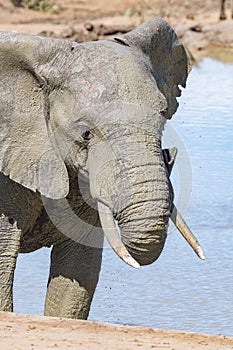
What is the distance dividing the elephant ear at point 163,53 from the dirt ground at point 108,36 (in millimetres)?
837

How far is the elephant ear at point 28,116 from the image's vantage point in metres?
3.93

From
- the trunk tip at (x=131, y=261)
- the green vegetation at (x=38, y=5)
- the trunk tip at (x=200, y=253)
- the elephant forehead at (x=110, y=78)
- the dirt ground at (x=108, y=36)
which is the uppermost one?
the elephant forehead at (x=110, y=78)

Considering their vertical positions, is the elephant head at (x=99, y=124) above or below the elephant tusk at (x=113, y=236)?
above

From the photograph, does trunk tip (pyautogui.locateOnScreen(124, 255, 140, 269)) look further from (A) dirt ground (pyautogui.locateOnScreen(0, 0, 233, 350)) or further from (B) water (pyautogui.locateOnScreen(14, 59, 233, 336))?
(B) water (pyautogui.locateOnScreen(14, 59, 233, 336))

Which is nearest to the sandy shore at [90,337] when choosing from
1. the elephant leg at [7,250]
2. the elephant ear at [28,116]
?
the elephant leg at [7,250]

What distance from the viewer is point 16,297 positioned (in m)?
5.66

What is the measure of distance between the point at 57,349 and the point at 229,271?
284cm

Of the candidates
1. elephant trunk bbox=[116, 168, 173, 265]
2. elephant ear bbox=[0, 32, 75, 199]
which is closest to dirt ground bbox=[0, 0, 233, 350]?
elephant trunk bbox=[116, 168, 173, 265]

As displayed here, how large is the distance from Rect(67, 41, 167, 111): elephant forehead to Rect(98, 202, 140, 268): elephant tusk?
0.33 metres

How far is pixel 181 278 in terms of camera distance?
6.03 meters

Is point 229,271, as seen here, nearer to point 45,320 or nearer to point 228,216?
point 228,216

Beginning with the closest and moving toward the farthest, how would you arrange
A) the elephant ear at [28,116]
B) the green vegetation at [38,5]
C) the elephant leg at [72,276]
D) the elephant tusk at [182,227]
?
the elephant tusk at [182,227], the elephant ear at [28,116], the elephant leg at [72,276], the green vegetation at [38,5]

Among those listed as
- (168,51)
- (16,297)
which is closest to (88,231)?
(168,51)

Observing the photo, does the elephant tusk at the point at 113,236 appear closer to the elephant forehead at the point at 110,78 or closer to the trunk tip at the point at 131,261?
the trunk tip at the point at 131,261
